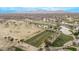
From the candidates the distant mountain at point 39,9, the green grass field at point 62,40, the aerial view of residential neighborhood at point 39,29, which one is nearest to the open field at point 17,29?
the aerial view of residential neighborhood at point 39,29

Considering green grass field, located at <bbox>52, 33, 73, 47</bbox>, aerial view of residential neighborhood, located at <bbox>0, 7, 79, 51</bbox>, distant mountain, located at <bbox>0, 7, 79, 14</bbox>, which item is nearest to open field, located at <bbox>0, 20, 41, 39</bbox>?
aerial view of residential neighborhood, located at <bbox>0, 7, 79, 51</bbox>

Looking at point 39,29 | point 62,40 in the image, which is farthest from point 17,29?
point 62,40

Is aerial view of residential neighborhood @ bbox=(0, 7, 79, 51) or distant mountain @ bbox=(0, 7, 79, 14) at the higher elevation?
distant mountain @ bbox=(0, 7, 79, 14)

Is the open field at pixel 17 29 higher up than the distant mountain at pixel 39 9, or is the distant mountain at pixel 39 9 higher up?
the distant mountain at pixel 39 9

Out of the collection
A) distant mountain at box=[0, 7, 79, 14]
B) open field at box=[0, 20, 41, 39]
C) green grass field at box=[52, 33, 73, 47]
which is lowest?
green grass field at box=[52, 33, 73, 47]

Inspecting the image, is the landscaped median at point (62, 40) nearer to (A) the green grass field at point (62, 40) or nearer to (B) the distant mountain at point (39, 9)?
(A) the green grass field at point (62, 40)

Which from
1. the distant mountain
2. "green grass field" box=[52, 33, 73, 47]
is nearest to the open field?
the distant mountain

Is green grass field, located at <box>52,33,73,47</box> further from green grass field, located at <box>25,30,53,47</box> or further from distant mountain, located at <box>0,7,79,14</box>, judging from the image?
distant mountain, located at <box>0,7,79,14</box>

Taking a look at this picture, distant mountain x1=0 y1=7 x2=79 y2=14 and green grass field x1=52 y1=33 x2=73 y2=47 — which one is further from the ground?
distant mountain x1=0 y1=7 x2=79 y2=14

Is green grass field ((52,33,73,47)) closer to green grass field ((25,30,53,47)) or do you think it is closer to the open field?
green grass field ((25,30,53,47))

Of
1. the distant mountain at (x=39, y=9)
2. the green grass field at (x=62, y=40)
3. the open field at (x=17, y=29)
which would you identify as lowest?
the green grass field at (x=62, y=40)
